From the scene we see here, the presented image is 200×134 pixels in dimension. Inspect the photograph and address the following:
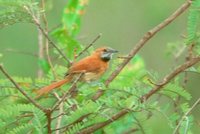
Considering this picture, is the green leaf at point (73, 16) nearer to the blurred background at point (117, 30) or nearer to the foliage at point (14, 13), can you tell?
the foliage at point (14, 13)

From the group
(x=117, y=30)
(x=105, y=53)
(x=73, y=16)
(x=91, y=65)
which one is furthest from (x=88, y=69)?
(x=117, y=30)

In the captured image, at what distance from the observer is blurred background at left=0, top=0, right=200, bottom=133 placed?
22.1 feet

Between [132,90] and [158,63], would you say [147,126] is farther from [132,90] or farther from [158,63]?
[158,63]

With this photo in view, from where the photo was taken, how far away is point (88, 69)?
302cm

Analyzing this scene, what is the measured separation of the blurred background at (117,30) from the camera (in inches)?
265

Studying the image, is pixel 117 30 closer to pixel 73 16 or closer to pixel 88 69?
pixel 88 69

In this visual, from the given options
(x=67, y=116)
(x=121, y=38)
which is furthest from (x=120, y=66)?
(x=121, y=38)

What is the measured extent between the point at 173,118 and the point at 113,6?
6.44m

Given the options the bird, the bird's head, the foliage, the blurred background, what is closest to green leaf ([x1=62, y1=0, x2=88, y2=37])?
the bird

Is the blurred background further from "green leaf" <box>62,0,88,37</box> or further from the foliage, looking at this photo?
the foliage

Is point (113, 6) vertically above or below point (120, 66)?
above

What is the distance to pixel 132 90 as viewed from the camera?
1.87 metres

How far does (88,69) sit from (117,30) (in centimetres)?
514

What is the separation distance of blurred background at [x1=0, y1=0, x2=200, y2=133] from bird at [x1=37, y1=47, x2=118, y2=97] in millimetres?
2622
